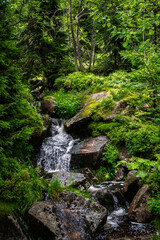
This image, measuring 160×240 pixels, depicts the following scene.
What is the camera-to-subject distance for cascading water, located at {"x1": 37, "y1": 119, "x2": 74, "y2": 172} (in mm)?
8742

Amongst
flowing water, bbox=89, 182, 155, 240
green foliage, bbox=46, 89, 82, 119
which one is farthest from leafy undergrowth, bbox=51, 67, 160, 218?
green foliage, bbox=46, 89, 82, 119

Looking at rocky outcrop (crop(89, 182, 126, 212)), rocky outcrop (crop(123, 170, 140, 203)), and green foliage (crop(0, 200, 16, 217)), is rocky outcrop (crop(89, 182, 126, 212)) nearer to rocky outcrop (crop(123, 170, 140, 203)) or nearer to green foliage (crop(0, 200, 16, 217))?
rocky outcrop (crop(123, 170, 140, 203))

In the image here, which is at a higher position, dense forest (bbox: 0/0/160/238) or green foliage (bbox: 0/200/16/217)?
dense forest (bbox: 0/0/160/238)

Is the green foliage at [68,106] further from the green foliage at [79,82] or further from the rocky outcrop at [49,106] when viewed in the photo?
the green foliage at [79,82]

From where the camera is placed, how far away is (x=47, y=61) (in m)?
16.4

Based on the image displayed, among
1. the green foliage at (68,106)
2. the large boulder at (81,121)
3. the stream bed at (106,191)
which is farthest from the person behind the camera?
the green foliage at (68,106)

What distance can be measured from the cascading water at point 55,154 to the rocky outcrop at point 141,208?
3976mm

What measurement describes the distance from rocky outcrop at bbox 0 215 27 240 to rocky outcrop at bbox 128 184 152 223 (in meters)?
3.19

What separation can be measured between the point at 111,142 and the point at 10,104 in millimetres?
5370

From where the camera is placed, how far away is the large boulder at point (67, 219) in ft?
14.1

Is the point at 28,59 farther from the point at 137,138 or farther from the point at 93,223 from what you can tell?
the point at 93,223

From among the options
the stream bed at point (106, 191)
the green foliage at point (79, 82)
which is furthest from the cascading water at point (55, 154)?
the green foliage at point (79, 82)

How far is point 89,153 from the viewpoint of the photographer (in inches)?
322

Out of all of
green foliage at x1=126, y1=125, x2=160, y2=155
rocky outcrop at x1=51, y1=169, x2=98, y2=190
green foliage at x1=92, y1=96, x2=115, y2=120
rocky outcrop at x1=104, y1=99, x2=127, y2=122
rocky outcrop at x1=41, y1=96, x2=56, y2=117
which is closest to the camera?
rocky outcrop at x1=51, y1=169, x2=98, y2=190
